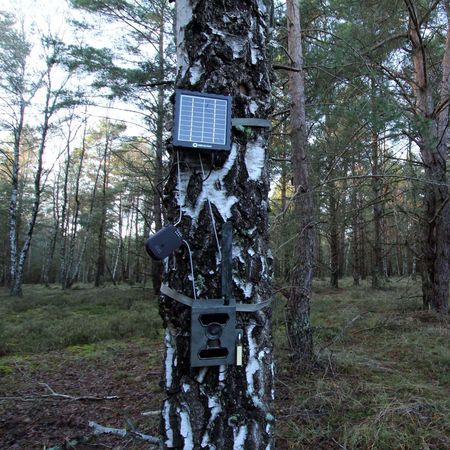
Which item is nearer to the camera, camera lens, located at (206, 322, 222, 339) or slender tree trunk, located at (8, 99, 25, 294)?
camera lens, located at (206, 322, 222, 339)

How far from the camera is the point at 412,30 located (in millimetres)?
7480

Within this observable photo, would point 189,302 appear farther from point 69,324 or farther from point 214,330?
point 69,324

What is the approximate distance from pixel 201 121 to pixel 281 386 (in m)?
3.39

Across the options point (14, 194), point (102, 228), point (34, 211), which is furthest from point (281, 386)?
point (102, 228)

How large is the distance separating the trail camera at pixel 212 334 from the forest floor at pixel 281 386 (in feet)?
6.39

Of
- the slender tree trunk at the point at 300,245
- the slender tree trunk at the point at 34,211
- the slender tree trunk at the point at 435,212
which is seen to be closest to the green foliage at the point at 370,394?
the slender tree trunk at the point at 300,245

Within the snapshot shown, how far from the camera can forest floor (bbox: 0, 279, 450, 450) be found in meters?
2.89

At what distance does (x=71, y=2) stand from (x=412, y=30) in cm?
911

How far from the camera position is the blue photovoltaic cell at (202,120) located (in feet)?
4.45

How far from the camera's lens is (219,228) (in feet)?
4.50

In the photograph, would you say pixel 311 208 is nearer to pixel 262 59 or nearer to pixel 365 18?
pixel 262 59

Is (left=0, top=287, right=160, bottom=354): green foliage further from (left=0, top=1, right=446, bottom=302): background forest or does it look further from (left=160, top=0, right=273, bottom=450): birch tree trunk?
(left=160, top=0, right=273, bottom=450): birch tree trunk

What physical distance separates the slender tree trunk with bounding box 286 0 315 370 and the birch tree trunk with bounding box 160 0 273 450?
298 centimetres

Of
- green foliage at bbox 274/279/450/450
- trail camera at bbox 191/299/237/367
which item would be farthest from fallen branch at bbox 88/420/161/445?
trail camera at bbox 191/299/237/367
